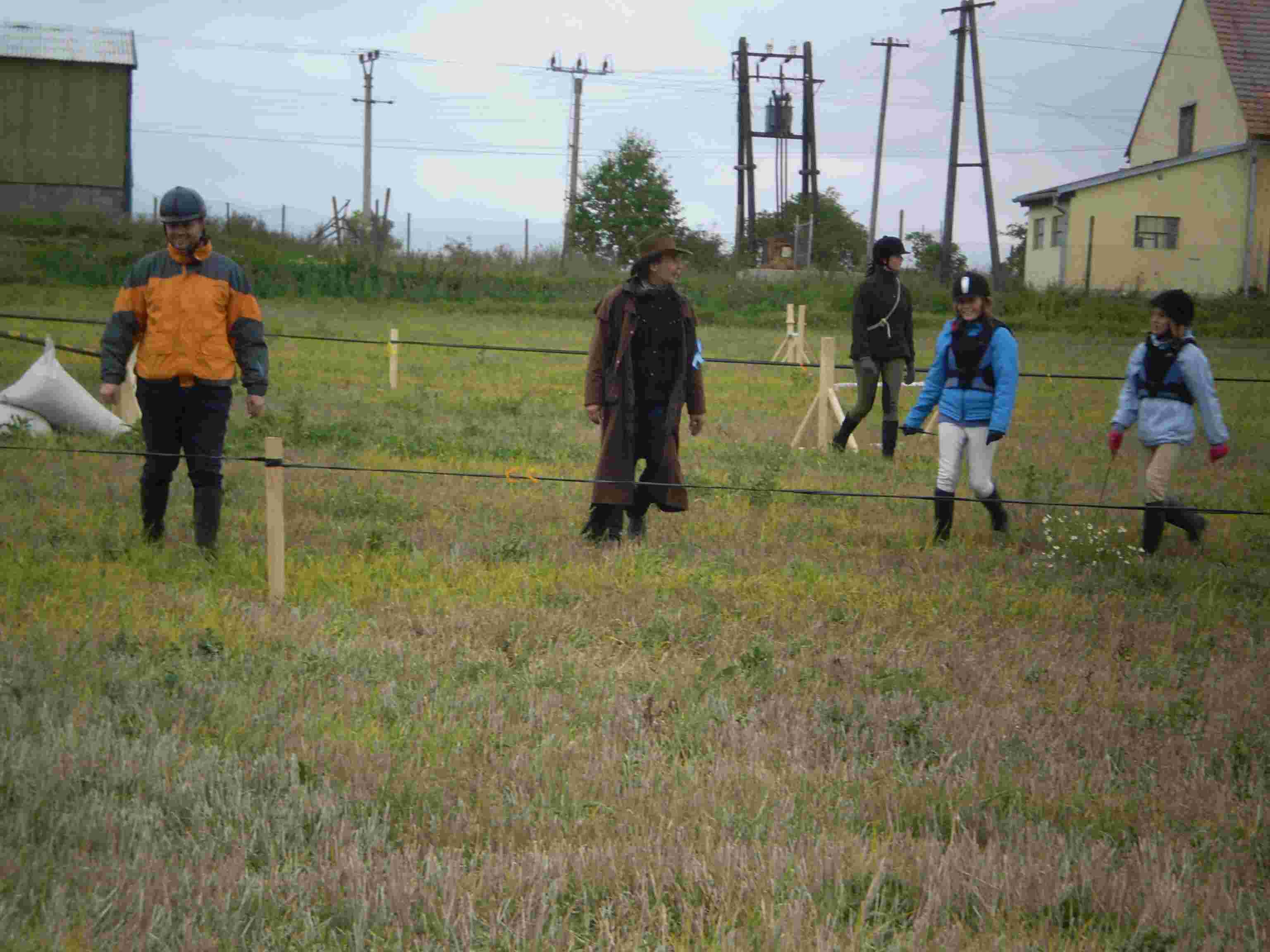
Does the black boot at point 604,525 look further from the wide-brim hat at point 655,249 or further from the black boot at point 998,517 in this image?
the black boot at point 998,517

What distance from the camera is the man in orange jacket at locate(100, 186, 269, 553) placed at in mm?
7051

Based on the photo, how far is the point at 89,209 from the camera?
139 feet

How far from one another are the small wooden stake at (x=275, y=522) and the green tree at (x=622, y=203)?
47671 mm

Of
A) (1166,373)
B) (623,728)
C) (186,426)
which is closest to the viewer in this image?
(623,728)

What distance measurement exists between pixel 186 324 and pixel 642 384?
2.66 m

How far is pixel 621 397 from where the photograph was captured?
809 cm

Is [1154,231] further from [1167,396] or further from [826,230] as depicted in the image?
[1167,396]

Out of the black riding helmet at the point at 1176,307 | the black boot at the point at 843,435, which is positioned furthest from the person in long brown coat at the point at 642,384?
the black boot at the point at 843,435

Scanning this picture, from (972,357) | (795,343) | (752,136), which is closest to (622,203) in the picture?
(752,136)

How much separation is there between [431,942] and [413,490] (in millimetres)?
6980

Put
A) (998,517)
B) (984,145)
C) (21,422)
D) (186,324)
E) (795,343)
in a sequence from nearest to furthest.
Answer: (186,324), (998,517), (21,422), (795,343), (984,145)

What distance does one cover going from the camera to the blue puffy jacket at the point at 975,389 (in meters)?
8.23

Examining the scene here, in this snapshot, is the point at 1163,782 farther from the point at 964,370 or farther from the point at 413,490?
the point at 413,490

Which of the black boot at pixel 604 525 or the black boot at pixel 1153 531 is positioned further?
the black boot at pixel 1153 531
